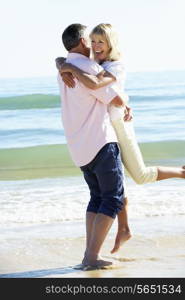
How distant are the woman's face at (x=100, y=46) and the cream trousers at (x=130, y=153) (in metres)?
0.39

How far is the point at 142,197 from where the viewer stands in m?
8.57

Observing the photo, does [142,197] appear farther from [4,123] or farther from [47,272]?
[4,123]

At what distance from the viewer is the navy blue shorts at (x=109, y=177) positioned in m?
5.56

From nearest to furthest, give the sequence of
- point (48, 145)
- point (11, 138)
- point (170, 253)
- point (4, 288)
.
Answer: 1. point (4, 288)
2. point (170, 253)
3. point (48, 145)
4. point (11, 138)

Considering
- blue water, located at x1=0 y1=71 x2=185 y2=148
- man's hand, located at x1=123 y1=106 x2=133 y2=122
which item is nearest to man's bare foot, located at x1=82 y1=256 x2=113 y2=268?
man's hand, located at x1=123 y1=106 x2=133 y2=122

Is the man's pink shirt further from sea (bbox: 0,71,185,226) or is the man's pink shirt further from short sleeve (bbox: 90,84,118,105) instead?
sea (bbox: 0,71,185,226)

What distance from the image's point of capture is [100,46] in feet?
18.4

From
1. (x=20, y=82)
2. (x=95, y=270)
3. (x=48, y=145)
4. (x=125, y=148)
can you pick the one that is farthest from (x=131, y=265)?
(x=20, y=82)

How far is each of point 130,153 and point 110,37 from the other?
694 millimetres

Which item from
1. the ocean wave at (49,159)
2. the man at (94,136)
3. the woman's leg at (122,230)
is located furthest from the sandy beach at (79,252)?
the ocean wave at (49,159)

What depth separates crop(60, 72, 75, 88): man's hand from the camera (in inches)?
220

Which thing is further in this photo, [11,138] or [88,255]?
[11,138]

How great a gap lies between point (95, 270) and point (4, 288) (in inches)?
23.2

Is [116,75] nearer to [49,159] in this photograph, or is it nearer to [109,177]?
[109,177]
